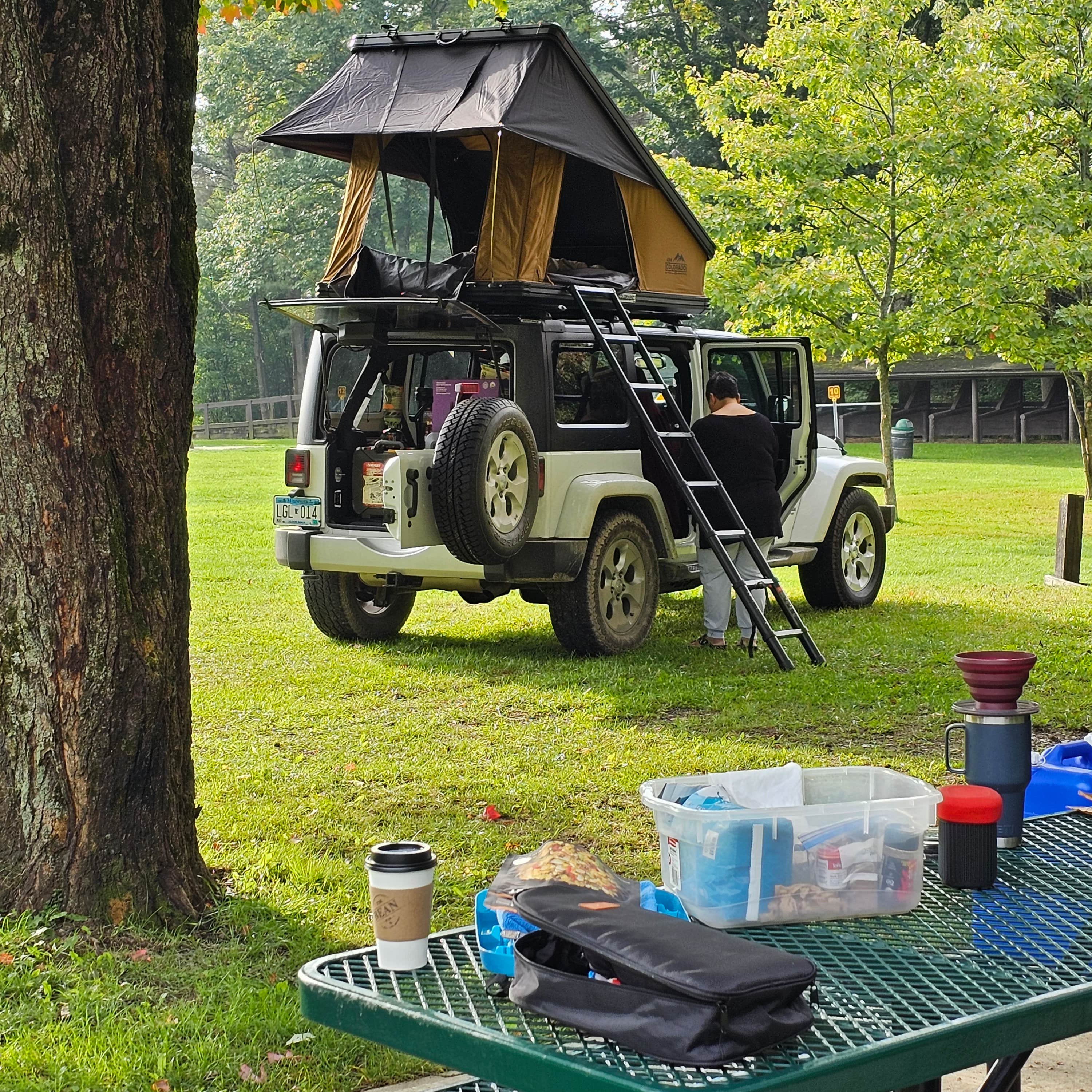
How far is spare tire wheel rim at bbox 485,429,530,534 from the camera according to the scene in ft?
29.9

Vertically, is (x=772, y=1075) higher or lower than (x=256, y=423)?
lower

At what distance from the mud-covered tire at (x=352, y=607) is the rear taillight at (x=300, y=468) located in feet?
2.27

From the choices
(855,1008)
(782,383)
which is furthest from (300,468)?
(855,1008)

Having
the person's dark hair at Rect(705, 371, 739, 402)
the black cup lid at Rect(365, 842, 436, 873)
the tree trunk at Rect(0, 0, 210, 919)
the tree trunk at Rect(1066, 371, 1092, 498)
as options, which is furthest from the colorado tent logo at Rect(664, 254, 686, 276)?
the tree trunk at Rect(1066, 371, 1092, 498)

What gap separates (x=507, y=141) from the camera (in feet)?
34.6

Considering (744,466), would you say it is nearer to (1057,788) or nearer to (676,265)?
(676,265)

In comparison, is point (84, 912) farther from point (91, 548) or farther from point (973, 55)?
point (973, 55)

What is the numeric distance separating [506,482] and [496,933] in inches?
265

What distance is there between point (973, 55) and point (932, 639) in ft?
41.1

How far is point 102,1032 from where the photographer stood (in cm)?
412

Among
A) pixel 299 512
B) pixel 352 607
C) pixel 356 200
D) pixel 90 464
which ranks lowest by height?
pixel 352 607

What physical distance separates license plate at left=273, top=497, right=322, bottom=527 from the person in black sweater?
255 centimetres

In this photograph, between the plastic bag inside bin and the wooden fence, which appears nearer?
the plastic bag inside bin

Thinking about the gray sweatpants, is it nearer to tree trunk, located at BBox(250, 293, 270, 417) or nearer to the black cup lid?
the black cup lid
